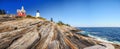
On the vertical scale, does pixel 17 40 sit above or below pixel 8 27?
below

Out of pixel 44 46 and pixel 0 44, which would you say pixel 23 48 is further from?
pixel 44 46

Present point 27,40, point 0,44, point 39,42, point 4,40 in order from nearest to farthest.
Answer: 1. point 0,44
2. point 4,40
3. point 27,40
4. point 39,42

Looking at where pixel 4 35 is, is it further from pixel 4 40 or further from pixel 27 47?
pixel 27 47

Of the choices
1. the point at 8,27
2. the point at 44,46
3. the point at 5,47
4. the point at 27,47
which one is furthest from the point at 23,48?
the point at 8,27

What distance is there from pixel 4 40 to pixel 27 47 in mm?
2409

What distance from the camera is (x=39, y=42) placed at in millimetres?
19156

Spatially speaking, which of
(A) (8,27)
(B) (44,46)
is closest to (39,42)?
(B) (44,46)

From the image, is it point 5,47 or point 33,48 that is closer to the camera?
point 5,47

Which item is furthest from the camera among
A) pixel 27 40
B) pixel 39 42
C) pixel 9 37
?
pixel 39 42

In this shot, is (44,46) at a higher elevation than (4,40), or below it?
below

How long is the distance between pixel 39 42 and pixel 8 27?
4712 millimetres

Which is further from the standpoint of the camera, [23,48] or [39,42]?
[39,42]

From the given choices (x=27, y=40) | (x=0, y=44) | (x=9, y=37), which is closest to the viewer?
(x=0, y=44)

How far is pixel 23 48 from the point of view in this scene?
15.0m
